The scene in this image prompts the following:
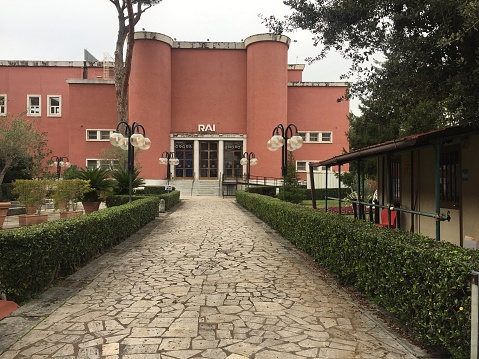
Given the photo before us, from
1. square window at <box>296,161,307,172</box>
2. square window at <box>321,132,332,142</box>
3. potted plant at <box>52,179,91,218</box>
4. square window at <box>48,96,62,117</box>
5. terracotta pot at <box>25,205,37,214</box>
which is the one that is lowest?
terracotta pot at <box>25,205,37,214</box>

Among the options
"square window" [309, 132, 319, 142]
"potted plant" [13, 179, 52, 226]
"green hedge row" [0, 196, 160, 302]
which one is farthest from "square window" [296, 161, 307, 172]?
"green hedge row" [0, 196, 160, 302]

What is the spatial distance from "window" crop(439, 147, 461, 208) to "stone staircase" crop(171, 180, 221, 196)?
23799mm

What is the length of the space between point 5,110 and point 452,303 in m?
41.7

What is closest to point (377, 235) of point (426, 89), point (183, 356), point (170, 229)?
point (183, 356)

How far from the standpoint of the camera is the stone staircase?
100ft

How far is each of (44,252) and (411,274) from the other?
427 cm

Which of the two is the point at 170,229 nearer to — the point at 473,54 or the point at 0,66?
the point at 473,54

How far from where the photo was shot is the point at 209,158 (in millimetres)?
33812

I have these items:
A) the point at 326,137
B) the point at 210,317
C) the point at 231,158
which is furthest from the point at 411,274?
the point at 326,137

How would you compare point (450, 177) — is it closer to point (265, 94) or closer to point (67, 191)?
point (67, 191)

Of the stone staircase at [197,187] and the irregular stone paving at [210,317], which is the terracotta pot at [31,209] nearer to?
the irregular stone paving at [210,317]

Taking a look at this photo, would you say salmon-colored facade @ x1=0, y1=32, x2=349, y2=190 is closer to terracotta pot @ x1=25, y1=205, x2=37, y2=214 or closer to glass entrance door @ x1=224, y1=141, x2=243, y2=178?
glass entrance door @ x1=224, y1=141, x2=243, y2=178

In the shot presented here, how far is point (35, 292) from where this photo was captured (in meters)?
4.77

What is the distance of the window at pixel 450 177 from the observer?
673 cm
